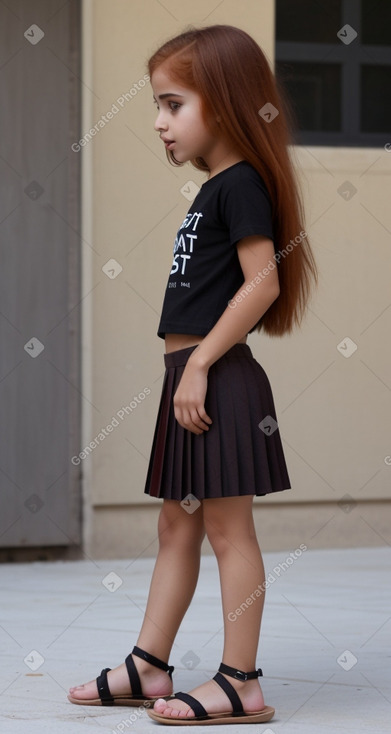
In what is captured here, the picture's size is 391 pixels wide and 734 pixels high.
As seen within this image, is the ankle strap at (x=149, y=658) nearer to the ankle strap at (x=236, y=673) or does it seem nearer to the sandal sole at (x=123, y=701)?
the sandal sole at (x=123, y=701)

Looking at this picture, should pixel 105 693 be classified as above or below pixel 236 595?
below

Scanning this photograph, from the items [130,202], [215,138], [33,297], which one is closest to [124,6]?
[130,202]

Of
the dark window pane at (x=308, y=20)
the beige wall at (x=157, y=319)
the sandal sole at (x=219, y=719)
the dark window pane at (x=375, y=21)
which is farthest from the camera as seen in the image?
the dark window pane at (x=375, y=21)

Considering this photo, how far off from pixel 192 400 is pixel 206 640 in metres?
1.59

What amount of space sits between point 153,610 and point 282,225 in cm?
104

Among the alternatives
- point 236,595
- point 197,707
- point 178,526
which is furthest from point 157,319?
point 197,707

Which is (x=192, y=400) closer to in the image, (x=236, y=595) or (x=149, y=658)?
(x=236, y=595)

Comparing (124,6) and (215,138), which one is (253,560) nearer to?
(215,138)

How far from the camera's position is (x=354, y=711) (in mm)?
3494

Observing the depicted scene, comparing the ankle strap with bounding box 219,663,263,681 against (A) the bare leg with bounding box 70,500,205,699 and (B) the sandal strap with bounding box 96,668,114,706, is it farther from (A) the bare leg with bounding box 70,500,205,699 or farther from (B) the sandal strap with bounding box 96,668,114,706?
(B) the sandal strap with bounding box 96,668,114,706

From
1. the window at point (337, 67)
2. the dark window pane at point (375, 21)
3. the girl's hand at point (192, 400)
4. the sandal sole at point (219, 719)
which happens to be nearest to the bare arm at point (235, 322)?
the girl's hand at point (192, 400)

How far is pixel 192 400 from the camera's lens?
3359 mm

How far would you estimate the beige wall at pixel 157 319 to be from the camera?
7.14 metres

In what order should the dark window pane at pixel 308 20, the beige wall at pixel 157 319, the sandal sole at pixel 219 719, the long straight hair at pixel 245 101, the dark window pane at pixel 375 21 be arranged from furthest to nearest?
the dark window pane at pixel 375 21 < the dark window pane at pixel 308 20 < the beige wall at pixel 157 319 < the long straight hair at pixel 245 101 < the sandal sole at pixel 219 719
